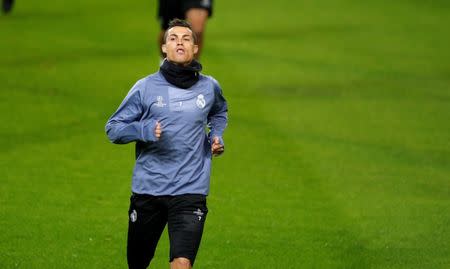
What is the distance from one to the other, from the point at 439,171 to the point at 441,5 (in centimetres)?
1677

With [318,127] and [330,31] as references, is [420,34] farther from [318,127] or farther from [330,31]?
[318,127]

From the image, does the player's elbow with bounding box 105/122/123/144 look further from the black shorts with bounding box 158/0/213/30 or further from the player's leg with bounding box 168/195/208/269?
Result: the black shorts with bounding box 158/0/213/30

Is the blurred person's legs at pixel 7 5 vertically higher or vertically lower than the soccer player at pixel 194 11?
lower

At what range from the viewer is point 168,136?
24.7 ft

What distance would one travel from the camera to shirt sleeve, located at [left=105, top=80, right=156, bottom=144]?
732cm

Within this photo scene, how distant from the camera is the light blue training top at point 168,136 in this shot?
750 centimetres

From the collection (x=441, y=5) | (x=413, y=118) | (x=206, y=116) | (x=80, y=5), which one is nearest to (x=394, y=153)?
(x=413, y=118)

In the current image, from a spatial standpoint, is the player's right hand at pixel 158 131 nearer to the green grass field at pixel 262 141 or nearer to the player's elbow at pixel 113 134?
the player's elbow at pixel 113 134

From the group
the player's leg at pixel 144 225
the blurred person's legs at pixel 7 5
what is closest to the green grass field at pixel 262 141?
the blurred person's legs at pixel 7 5

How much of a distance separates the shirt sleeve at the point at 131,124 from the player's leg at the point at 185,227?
18.3 inches

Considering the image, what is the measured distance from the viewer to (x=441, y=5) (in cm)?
2891

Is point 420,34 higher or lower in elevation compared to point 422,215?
lower

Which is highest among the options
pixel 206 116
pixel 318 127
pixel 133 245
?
pixel 206 116

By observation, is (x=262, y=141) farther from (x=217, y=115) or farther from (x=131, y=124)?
(x=131, y=124)
